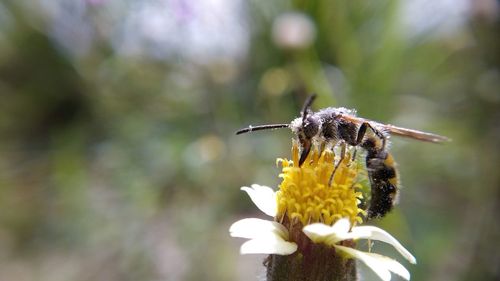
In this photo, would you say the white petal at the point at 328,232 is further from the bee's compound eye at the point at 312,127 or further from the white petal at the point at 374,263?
the bee's compound eye at the point at 312,127

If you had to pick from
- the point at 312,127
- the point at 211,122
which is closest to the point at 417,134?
the point at 312,127

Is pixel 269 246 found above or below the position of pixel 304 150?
below

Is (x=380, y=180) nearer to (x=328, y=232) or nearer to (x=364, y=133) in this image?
(x=364, y=133)

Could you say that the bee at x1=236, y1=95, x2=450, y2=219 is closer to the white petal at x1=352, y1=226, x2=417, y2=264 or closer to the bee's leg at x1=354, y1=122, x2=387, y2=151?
the bee's leg at x1=354, y1=122, x2=387, y2=151

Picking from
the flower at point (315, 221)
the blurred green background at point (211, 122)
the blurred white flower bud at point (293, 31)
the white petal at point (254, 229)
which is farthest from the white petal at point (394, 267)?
the blurred white flower bud at point (293, 31)

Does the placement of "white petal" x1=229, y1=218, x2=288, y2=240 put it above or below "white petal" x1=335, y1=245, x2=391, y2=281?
above

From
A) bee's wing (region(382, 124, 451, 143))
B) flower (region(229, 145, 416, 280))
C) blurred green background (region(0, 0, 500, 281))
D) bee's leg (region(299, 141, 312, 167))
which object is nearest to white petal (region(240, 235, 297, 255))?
flower (region(229, 145, 416, 280))

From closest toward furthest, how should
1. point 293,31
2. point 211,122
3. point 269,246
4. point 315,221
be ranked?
point 269,246 → point 315,221 → point 293,31 → point 211,122
